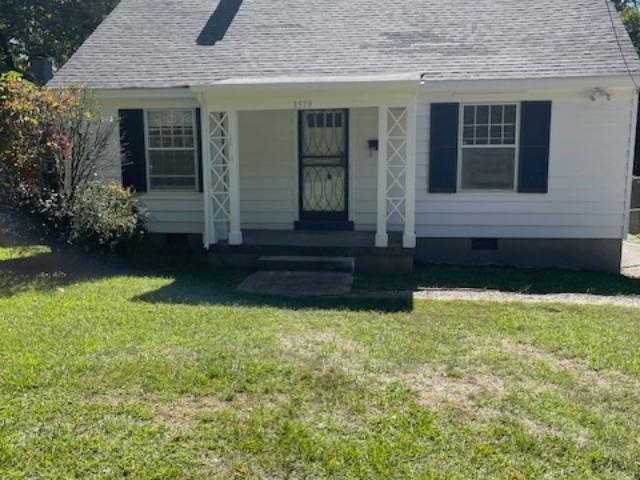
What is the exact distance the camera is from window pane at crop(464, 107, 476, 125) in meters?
9.35

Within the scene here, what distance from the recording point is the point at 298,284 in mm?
7711

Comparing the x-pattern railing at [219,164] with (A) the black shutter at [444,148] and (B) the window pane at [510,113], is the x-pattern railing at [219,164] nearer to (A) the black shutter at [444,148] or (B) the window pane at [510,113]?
(A) the black shutter at [444,148]

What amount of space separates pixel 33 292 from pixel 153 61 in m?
5.31

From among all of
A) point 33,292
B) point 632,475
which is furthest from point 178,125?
point 632,475

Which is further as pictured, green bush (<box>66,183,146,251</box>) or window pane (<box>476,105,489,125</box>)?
window pane (<box>476,105,489,125</box>)

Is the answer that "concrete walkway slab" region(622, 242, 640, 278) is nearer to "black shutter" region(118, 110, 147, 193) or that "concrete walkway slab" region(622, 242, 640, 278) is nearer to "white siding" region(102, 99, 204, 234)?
"white siding" region(102, 99, 204, 234)

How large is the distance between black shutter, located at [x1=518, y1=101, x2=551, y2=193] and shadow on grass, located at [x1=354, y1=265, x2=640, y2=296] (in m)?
1.41

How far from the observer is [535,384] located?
4.27m

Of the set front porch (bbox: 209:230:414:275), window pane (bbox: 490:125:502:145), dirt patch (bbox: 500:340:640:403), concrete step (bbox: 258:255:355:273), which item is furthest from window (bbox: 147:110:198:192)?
dirt patch (bbox: 500:340:640:403)

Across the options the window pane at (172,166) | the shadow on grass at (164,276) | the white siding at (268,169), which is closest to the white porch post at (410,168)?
the shadow on grass at (164,276)

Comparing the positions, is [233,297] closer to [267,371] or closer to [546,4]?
[267,371]

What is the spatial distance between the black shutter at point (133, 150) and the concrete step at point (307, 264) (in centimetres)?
313

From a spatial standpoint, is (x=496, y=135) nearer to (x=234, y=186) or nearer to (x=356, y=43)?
(x=356, y=43)

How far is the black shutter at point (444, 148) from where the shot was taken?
30.4 ft
